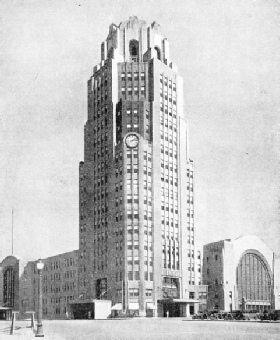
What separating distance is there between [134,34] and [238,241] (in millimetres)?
54986

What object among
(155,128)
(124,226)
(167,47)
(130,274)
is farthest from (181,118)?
(130,274)

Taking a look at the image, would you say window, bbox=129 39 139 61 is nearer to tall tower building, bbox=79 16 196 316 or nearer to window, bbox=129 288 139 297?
tall tower building, bbox=79 16 196 316

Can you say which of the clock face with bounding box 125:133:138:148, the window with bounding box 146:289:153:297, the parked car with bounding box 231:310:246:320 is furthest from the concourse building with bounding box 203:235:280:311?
the parked car with bounding box 231:310:246:320

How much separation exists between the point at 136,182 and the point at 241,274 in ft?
116

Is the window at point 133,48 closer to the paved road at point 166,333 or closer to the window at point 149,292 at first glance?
the window at point 149,292

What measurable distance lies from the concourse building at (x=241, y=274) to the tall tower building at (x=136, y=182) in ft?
20.0

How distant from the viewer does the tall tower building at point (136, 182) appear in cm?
12575

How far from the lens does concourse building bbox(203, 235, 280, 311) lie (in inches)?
5305

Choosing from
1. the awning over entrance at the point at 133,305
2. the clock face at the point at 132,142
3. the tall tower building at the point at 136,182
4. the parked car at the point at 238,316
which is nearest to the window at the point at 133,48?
the tall tower building at the point at 136,182

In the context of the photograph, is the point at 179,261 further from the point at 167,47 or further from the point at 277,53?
the point at 277,53

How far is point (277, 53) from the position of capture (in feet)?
134

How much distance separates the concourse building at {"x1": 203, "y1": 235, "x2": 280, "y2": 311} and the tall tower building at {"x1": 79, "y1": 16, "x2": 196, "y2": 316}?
6.10 m

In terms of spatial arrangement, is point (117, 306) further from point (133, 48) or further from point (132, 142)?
point (133, 48)

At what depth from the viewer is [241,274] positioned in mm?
140000
